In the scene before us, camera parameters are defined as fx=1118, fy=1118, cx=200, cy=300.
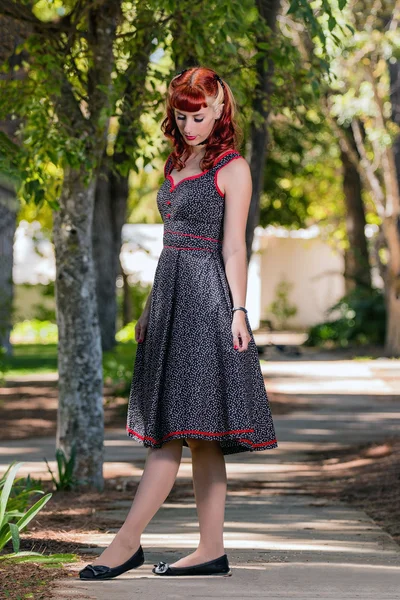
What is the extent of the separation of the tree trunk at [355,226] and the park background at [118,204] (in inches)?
137

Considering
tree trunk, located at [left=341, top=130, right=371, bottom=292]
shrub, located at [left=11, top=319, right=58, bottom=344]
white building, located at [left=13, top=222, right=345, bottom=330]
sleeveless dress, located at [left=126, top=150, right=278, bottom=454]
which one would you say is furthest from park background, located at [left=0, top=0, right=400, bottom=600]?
white building, located at [left=13, top=222, right=345, bottom=330]

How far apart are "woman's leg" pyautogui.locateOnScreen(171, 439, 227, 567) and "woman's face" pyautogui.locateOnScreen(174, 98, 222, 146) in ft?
3.87

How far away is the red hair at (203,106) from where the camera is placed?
4.32m

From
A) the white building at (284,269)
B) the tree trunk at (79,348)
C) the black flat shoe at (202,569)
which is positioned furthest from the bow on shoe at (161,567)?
the white building at (284,269)

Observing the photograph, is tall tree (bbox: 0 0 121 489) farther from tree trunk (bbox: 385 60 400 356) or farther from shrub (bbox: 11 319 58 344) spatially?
shrub (bbox: 11 319 58 344)

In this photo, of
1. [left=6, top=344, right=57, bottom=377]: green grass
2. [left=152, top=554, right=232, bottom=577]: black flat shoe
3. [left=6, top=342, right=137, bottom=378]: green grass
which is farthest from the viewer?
[left=6, top=344, right=57, bottom=377]: green grass

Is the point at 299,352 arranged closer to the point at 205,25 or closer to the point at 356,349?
the point at 356,349

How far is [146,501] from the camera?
13.8 ft

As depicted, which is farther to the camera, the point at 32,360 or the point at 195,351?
the point at 32,360

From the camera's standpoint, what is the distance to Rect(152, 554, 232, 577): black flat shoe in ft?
14.1

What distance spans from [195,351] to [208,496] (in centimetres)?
57

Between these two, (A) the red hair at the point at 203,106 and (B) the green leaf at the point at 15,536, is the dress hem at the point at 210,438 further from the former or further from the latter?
(A) the red hair at the point at 203,106

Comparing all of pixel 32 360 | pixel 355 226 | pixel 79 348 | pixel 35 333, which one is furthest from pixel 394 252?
pixel 79 348

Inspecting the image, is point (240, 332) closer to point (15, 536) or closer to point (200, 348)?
point (200, 348)
